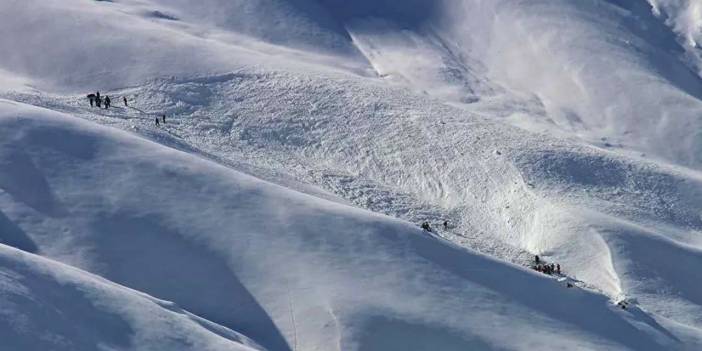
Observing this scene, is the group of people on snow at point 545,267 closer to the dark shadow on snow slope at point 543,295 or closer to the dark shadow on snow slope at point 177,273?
the dark shadow on snow slope at point 543,295

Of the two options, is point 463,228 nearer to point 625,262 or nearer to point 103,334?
point 625,262

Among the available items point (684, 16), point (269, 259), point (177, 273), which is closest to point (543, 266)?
point (269, 259)

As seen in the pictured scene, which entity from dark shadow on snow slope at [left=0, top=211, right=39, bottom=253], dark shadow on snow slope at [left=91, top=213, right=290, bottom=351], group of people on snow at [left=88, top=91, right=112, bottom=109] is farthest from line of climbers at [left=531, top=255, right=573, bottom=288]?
group of people on snow at [left=88, top=91, right=112, bottom=109]

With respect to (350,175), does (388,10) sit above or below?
above

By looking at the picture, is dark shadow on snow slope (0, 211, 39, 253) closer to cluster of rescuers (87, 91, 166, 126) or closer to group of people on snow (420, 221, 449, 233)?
group of people on snow (420, 221, 449, 233)

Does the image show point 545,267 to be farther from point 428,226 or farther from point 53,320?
point 53,320

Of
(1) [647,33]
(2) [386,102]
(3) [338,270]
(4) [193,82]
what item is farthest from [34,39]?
(1) [647,33]
